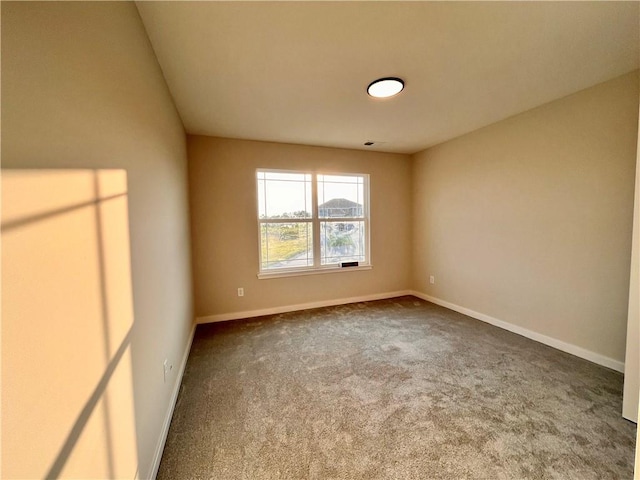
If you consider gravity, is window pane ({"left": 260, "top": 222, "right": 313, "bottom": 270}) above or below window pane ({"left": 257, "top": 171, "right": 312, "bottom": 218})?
below

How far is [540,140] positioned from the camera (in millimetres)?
2689

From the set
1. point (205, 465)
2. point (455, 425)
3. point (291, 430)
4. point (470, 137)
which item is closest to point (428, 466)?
point (455, 425)

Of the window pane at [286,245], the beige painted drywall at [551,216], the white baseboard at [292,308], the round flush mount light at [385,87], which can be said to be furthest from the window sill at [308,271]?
the round flush mount light at [385,87]

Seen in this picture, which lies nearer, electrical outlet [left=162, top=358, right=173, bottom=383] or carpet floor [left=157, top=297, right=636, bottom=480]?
carpet floor [left=157, top=297, right=636, bottom=480]

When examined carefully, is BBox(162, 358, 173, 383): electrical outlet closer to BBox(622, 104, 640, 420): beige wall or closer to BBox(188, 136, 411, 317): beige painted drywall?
BBox(188, 136, 411, 317): beige painted drywall

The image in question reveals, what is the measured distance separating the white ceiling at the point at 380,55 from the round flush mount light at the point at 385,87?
6 centimetres

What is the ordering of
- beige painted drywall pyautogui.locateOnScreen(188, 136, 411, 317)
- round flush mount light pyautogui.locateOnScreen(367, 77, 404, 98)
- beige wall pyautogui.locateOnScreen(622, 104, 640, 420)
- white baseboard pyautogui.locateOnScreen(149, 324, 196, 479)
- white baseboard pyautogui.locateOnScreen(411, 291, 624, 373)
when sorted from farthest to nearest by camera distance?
beige painted drywall pyautogui.locateOnScreen(188, 136, 411, 317) → white baseboard pyautogui.locateOnScreen(411, 291, 624, 373) → round flush mount light pyautogui.locateOnScreen(367, 77, 404, 98) → beige wall pyautogui.locateOnScreen(622, 104, 640, 420) → white baseboard pyautogui.locateOnScreen(149, 324, 196, 479)

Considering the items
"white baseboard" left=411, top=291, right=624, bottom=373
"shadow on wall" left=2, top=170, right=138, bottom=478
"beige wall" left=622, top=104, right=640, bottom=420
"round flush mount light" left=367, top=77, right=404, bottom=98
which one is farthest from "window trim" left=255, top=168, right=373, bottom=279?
"beige wall" left=622, top=104, right=640, bottom=420

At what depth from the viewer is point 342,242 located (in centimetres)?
424

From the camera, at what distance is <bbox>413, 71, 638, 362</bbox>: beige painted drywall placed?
7.24 ft

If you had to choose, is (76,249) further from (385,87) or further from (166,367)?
(385,87)

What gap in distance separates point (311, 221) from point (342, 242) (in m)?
0.64

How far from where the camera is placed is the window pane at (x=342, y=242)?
162 inches

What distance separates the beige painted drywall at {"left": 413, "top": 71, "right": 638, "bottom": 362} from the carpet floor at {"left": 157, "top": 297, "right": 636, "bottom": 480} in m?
0.43
